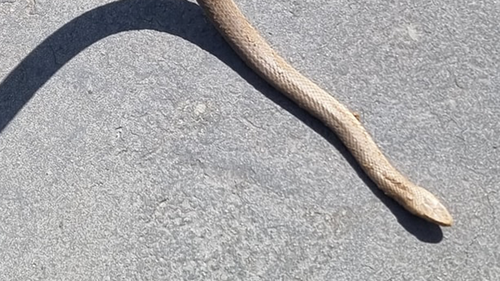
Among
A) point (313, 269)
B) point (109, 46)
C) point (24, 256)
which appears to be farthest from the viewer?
point (109, 46)

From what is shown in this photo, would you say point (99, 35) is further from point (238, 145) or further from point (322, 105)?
point (322, 105)

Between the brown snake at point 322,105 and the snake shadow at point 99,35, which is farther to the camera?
the snake shadow at point 99,35

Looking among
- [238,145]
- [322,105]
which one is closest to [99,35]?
[238,145]

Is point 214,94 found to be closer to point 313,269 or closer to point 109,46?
point 109,46

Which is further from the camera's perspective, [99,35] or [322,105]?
[99,35]

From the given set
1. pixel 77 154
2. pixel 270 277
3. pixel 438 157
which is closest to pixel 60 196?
pixel 77 154
